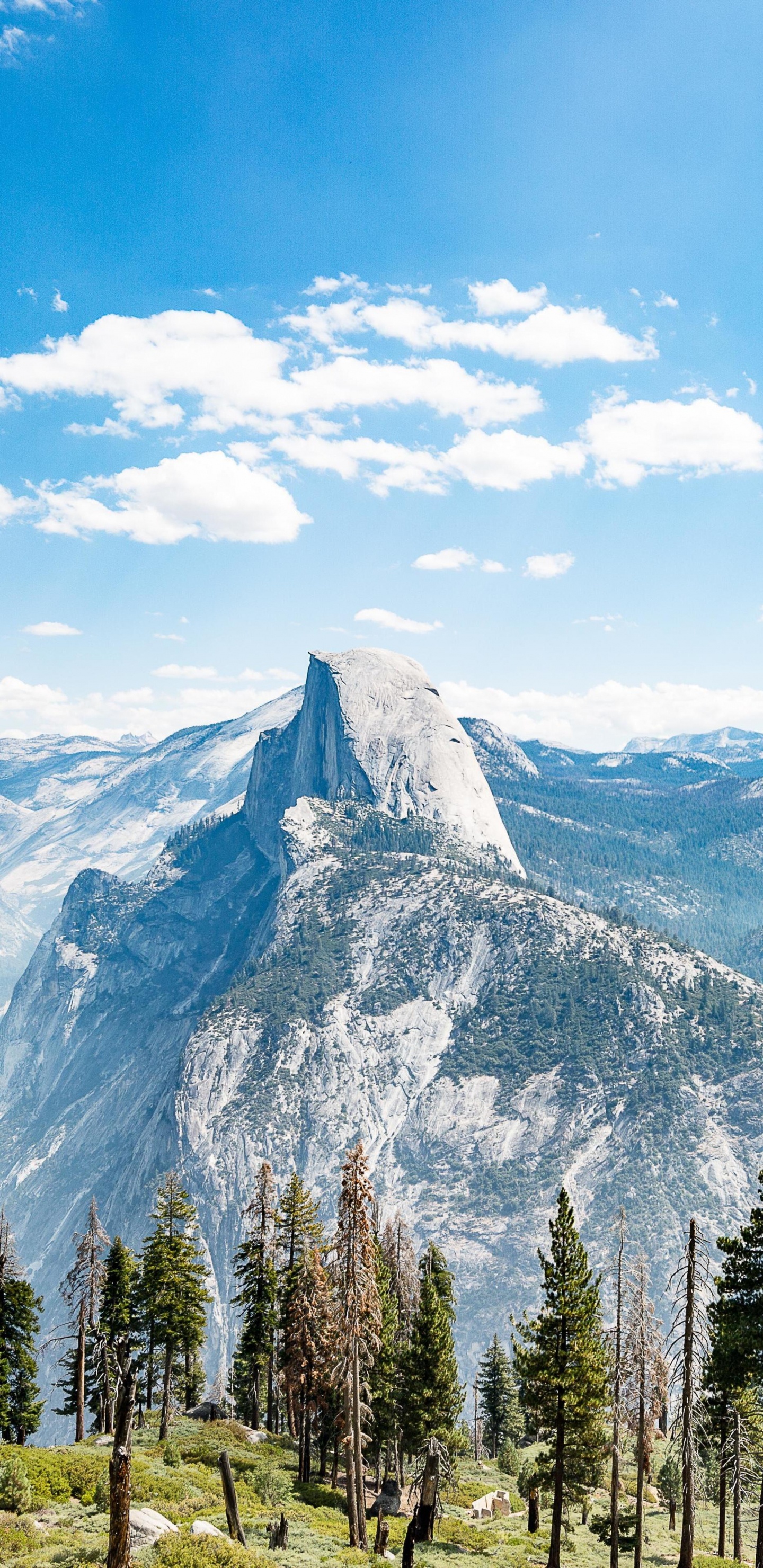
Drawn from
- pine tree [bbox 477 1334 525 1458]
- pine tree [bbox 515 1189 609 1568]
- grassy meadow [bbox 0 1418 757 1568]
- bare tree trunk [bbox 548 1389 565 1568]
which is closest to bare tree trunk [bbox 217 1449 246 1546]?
grassy meadow [bbox 0 1418 757 1568]

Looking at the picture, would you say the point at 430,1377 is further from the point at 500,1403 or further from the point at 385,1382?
the point at 500,1403

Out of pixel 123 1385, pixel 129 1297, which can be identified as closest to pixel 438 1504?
pixel 129 1297

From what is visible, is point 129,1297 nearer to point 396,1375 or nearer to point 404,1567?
point 396,1375

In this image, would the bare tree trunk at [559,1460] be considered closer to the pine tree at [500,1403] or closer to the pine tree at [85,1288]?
the pine tree at [85,1288]

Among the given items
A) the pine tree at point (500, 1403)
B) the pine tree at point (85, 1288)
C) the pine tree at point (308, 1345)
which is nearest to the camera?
the pine tree at point (308, 1345)

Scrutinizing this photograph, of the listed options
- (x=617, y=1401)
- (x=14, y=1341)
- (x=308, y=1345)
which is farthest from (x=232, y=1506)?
(x=14, y=1341)

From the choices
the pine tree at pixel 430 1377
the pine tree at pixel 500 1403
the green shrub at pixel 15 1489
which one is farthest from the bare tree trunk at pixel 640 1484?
the pine tree at pixel 500 1403

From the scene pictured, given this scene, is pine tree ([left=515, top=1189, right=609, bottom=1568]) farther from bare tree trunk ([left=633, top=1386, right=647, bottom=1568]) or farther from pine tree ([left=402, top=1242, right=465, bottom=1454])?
pine tree ([left=402, top=1242, right=465, bottom=1454])
